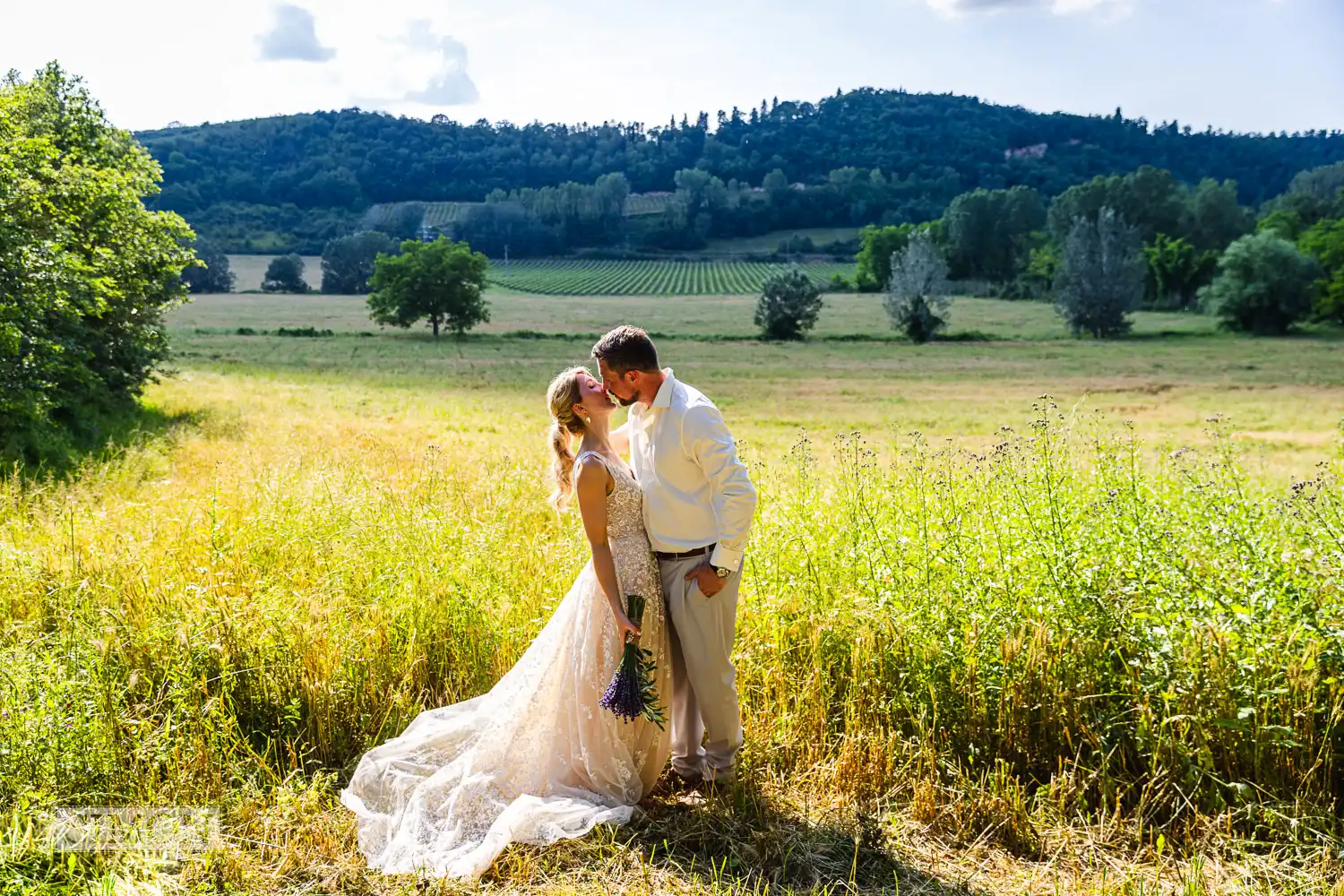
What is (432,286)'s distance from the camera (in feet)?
193

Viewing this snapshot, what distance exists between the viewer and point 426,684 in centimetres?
561

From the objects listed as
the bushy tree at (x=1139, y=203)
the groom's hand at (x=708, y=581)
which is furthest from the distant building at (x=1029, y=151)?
the groom's hand at (x=708, y=581)

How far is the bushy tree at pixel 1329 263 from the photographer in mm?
63156

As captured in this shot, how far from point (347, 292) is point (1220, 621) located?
10457 centimetres

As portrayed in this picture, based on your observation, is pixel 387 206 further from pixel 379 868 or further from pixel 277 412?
pixel 379 868

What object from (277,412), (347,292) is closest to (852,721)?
(277,412)

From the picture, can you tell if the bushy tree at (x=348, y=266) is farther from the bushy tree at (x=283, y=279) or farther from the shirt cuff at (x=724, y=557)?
the shirt cuff at (x=724, y=557)

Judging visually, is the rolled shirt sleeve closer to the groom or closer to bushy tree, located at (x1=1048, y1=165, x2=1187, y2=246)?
the groom

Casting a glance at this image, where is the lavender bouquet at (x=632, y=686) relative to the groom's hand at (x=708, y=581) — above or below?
below

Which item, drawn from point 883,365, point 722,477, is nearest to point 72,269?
point 722,477

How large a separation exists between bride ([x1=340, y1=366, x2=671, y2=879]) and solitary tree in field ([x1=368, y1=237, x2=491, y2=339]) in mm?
56968

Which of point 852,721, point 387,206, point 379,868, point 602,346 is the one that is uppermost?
point 387,206

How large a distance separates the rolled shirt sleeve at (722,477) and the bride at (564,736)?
42 cm

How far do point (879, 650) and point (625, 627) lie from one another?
1.75 m
